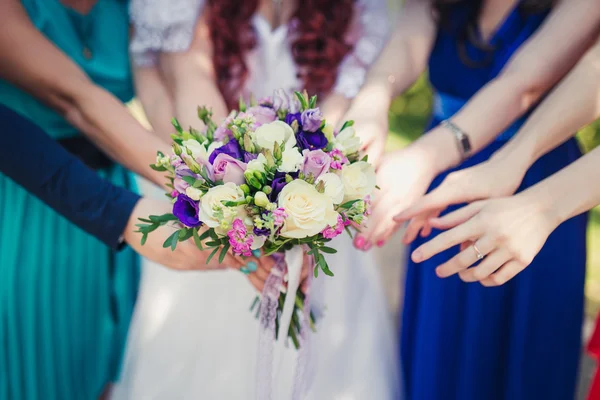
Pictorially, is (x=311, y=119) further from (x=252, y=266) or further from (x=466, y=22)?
(x=466, y=22)

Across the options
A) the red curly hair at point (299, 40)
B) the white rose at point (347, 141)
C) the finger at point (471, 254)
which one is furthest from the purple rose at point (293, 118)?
the red curly hair at point (299, 40)

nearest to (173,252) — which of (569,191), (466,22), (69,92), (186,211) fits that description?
(186,211)

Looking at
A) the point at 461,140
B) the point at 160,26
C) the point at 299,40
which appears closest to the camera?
the point at 461,140

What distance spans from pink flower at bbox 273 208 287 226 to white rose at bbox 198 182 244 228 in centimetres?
9

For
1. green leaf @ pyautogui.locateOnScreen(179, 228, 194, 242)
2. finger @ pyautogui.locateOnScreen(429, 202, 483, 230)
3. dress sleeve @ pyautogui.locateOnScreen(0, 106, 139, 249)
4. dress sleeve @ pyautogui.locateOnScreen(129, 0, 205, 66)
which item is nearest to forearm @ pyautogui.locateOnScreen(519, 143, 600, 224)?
finger @ pyautogui.locateOnScreen(429, 202, 483, 230)

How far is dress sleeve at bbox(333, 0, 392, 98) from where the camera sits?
221cm

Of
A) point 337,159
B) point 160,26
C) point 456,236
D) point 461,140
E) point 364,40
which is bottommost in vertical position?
point 456,236

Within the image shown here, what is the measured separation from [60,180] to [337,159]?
2.62 feet

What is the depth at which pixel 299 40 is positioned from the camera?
2.19 m

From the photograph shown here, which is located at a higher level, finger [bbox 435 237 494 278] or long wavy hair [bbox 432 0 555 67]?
long wavy hair [bbox 432 0 555 67]

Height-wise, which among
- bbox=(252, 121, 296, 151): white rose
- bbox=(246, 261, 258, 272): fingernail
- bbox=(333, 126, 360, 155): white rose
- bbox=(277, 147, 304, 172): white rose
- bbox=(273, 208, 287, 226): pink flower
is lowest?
bbox=(246, 261, 258, 272): fingernail

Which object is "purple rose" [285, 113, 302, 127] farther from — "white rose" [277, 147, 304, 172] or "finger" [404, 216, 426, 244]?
"finger" [404, 216, 426, 244]

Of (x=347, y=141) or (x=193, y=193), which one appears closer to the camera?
(x=193, y=193)

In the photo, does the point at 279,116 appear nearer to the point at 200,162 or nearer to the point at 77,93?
the point at 200,162
